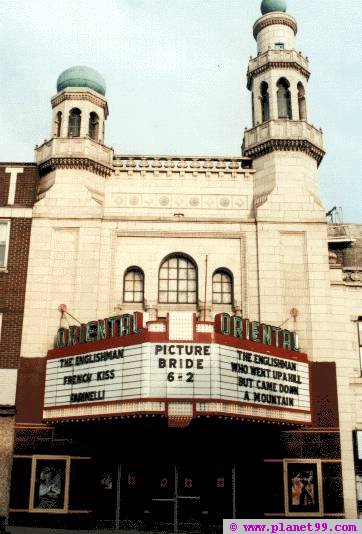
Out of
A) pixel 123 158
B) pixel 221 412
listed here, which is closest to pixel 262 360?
pixel 221 412

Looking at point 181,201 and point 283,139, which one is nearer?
point 181,201

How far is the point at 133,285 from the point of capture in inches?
1185

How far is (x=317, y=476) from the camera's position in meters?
26.6

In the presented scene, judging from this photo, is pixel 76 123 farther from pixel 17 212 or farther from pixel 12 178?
pixel 17 212

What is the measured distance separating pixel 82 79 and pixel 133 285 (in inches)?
465

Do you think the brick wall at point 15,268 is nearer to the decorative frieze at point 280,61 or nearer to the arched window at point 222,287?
the arched window at point 222,287

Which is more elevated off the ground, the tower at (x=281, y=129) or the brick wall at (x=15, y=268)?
the tower at (x=281, y=129)

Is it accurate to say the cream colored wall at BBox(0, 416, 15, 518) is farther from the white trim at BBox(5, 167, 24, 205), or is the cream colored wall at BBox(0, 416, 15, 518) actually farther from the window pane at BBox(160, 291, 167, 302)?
the white trim at BBox(5, 167, 24, 205)

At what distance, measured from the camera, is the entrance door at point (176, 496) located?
26.1 meters

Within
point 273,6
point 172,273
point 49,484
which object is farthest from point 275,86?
point 49,484

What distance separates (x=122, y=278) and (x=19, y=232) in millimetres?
5580

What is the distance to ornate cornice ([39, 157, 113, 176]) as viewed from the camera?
3133 cm

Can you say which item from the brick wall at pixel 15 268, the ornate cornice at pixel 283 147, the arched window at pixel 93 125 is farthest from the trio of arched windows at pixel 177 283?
the arched window at pixel 93 125

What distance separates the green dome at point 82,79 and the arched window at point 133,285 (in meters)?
10.6
